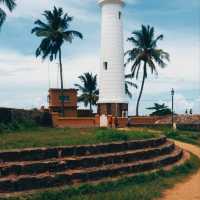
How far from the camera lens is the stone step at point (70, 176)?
10.8 metres

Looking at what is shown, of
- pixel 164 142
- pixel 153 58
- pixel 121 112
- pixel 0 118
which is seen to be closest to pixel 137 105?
pixel 153 58

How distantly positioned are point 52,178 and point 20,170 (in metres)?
0.80

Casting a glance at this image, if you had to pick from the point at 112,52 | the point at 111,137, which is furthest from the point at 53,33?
the point at 111,137

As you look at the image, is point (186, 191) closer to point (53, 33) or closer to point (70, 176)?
point (70, 176)

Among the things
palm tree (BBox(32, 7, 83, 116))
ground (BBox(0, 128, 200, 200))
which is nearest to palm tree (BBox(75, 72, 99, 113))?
palm tree (BBox(32, 7, 83, 116))

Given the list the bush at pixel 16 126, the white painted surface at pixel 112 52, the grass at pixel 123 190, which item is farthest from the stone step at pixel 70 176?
the white painted surface at pixel 112 52

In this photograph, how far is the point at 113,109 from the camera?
1330 inches

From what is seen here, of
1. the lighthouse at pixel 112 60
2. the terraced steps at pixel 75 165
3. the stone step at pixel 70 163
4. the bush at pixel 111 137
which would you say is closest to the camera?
the terraced steps at pixel 75 165

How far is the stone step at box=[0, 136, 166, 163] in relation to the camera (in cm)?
1168

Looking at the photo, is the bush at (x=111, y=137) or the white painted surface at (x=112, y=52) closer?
the bush at (x=111, y=137)

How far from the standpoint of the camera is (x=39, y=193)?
1079 centimetres

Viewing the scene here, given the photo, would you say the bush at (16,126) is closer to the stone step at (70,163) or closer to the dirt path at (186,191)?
the stone step at (70,163)

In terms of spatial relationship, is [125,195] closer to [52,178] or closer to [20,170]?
[52,178]

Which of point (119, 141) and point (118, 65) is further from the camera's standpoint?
point (118, 65)
